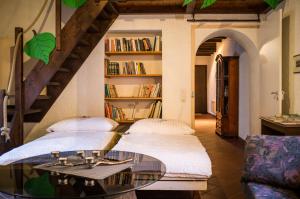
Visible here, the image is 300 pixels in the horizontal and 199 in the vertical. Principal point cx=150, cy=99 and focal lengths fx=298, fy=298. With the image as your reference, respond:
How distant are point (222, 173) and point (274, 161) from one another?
76.0 inches

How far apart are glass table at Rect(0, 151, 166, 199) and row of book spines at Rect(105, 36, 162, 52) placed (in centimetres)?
269

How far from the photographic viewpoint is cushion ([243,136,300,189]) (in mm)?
2080

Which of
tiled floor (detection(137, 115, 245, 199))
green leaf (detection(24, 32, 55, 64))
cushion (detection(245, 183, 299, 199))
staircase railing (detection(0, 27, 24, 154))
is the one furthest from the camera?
green leaf (detection(24, 32, 55, 64))

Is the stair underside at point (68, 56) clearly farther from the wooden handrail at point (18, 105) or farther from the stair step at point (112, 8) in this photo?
the wooden handrail at point (18, 105)

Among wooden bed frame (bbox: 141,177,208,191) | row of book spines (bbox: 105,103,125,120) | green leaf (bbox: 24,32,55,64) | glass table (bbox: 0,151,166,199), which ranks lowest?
wooden bed frame (bbox: 141,177,208,191)

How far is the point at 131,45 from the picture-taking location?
471 centimetres

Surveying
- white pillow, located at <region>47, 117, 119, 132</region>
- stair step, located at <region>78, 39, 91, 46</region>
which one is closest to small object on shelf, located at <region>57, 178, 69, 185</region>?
white pillow, located at <region>47, 117, 119, 132</region>

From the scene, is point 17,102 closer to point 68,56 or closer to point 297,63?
point 68,56

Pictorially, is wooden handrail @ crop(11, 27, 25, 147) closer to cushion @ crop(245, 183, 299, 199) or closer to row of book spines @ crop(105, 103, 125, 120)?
row of book spines @ crop(105, 103, 125, 120)

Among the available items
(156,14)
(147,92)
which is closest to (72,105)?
(147,92)

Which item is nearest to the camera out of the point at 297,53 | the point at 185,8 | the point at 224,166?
the point at 297,53

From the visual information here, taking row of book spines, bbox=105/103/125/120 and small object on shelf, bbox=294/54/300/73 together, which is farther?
→ row of book spines, bbox=105/103/125/120

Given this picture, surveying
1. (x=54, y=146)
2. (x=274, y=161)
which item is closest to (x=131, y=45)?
(x=54, y=146)

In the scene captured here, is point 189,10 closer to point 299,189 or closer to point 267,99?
point 267,99
